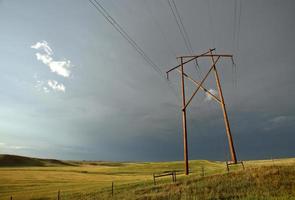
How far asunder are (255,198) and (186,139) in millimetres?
11707

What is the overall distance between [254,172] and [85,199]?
2279 centimetres

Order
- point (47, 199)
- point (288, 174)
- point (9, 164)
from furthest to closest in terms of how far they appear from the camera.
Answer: point (9, 164), point (47, 199), point (288, 174)

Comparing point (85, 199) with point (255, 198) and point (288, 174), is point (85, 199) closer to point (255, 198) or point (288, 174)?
point (255, 198)

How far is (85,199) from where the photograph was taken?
3012 centimetres

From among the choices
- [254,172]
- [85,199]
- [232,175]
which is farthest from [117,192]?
[254,172]

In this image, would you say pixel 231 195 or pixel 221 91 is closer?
pixel 231 195

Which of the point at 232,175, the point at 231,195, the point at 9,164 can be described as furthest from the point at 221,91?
the point at 9,164

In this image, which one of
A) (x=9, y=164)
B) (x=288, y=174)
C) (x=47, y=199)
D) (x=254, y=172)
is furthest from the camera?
(x=9, y=164)

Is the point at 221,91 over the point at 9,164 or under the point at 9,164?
over

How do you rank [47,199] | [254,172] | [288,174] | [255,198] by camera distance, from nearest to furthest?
[255,198], [288,174], [254,172], [47,199]

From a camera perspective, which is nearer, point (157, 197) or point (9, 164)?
point (157, 197)

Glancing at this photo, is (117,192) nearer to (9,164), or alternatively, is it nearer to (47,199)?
(47,199)

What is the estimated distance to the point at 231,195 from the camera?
20.7 meters

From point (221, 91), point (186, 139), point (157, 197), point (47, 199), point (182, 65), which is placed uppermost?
point (182, 65)
